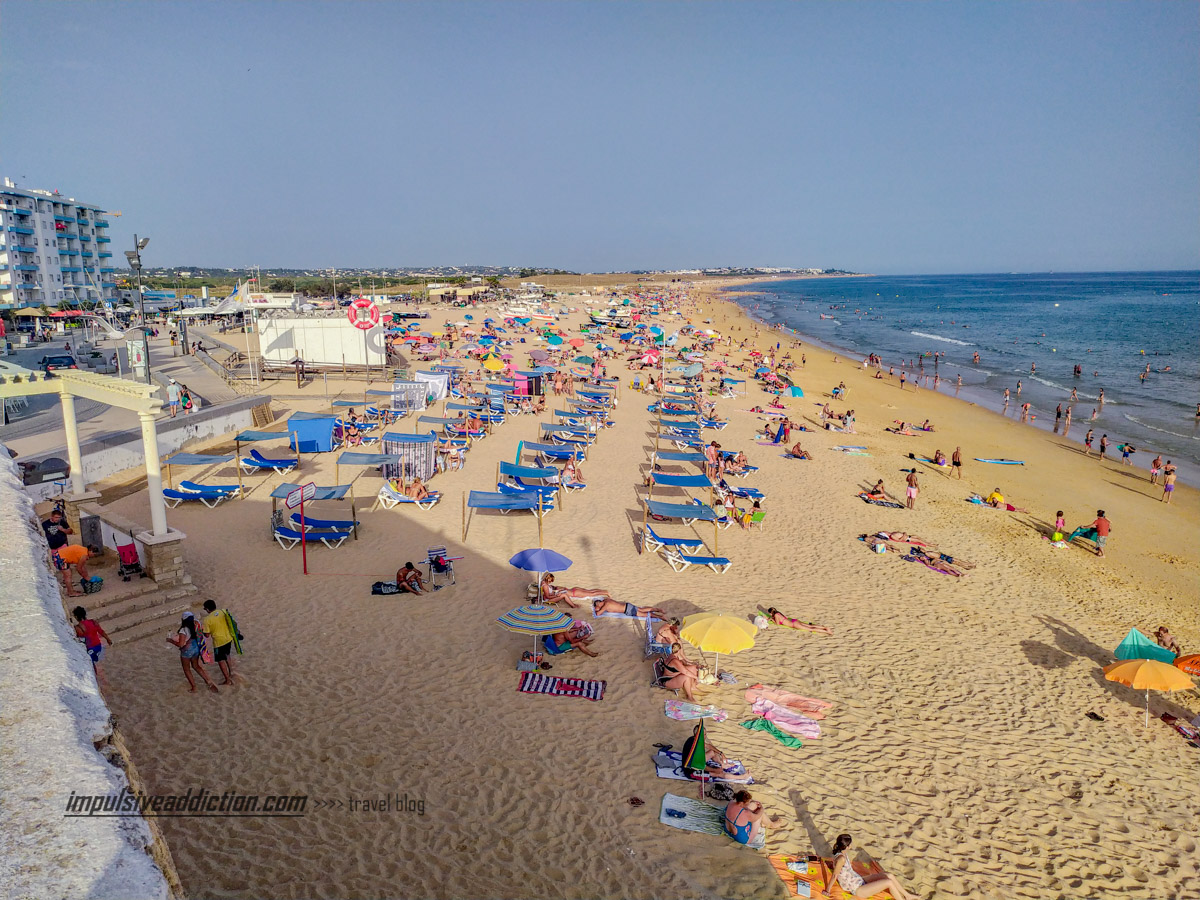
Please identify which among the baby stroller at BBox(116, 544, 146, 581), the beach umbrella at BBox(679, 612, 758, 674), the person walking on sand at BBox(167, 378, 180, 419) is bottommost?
the beach umbrella at BBox(679, 612, 758, 674)

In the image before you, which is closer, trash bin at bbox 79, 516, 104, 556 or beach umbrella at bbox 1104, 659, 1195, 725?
beach umbrella at bbox 1104, 659, 1195, 725

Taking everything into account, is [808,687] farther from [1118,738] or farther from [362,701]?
[362,701]

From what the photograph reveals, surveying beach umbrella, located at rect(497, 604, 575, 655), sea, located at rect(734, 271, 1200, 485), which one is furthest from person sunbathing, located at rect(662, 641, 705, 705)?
sea, located at rect(734, 271, 1200, 485)

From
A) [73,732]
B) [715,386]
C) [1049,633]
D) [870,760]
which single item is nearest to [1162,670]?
[1049,633]

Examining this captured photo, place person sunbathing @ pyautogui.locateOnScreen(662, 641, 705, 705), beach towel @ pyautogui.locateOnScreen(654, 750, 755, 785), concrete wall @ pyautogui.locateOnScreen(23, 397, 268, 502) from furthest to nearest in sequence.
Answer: concrete wall @ pyautogui.locateOnScreen(23, 397, 268, 502)
person sunbathing @ pyautogui.locateOnScreen(662, 641, 705, 705)
beach towel @ pyautogui.locateOnScreen(654, 750, 755, 785)

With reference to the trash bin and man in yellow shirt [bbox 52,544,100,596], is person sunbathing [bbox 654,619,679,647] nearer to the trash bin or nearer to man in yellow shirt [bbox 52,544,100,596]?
man in yellow shirt [bbox 52,544,100,596]

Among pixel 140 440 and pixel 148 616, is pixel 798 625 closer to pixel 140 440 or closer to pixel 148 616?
pixel 148 616

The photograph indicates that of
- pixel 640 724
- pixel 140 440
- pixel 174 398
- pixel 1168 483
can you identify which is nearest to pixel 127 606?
pixel 640 724
